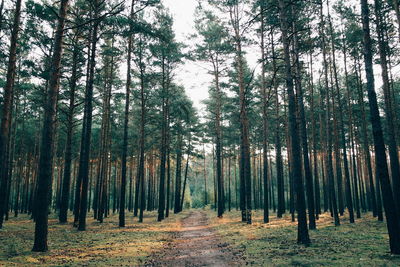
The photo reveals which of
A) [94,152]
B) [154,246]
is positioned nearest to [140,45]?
[154,246]

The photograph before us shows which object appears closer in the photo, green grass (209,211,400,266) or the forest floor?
green grass (209,211,400,266)

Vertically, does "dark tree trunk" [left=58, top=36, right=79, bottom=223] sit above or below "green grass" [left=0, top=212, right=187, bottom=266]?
above

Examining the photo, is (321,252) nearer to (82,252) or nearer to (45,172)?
(82,252)

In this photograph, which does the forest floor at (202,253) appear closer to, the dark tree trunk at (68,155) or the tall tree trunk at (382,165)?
the tall tree trunk at (382,165)

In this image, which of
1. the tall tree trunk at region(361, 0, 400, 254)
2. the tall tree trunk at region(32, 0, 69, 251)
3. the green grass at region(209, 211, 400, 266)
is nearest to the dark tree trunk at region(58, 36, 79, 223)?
the tall tree trunk at region(32, 0, 69, 251)

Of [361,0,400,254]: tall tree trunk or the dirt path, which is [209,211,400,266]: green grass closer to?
the dirt path

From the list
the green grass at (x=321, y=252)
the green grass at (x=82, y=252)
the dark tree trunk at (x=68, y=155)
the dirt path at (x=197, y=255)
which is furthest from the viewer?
the dark tree trunk at (x=68, y=155)

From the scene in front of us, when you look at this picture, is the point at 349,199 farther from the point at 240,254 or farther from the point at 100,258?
the point at 100,258

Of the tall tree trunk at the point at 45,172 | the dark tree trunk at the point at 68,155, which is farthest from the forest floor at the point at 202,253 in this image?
the dark tree trunk at the point at 68,155

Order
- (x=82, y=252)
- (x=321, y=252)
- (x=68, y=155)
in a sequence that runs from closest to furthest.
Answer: (x=321, y=252) < (x=82, y=252) < (x=68, y=155)

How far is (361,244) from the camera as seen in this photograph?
32.3ft

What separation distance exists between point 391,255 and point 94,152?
34.4 metres

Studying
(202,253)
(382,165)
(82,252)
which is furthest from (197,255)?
(382,165)

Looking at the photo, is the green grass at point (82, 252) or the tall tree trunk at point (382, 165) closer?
the green grass at point (82, 252)
